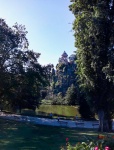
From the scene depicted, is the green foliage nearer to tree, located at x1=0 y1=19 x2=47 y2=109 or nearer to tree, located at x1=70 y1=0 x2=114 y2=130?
tree, located at x1=0 y1=19 x2=47 y2=109

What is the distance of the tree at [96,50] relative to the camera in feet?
61.3

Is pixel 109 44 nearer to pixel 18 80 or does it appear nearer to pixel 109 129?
pixel 109 129

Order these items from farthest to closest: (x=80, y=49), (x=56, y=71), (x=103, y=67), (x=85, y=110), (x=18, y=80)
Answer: (x=56, y=71) → (x=85, y=110) → (x=18, y=80) → (x=80, y=49) → (x=103, y=67)

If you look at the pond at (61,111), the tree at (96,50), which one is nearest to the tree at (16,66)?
the tree at (96,50)

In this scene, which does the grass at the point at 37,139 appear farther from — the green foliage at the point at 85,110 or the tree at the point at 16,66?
the green foliage at the point at 85,110

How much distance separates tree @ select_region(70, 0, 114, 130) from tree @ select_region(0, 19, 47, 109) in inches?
324

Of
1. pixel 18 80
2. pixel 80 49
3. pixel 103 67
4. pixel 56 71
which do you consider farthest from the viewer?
pixel 56 71

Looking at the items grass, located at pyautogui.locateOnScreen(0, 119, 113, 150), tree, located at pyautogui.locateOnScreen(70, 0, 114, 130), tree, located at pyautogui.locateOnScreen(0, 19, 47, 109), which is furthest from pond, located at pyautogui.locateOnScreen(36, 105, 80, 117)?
grass, located at pyautogui.locateOnScreen(0, 119, 113, 150)

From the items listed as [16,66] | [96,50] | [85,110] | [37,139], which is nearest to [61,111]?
[85,110]

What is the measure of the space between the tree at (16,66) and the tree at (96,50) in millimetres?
8234

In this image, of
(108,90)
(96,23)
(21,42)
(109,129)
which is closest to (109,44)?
(96,23)

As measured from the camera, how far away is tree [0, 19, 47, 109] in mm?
26266

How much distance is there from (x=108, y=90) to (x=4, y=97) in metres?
12.4

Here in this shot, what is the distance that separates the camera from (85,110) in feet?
122
